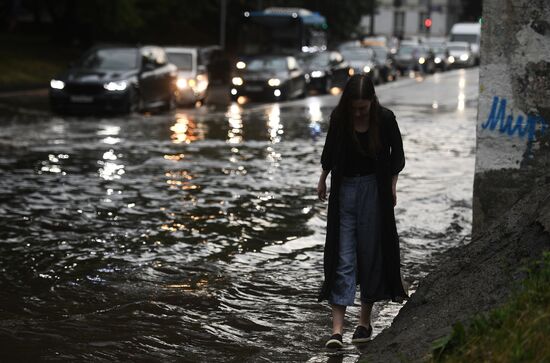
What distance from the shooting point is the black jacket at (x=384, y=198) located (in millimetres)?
6824

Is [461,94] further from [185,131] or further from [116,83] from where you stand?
[185,131]

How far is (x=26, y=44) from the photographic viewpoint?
55.3m

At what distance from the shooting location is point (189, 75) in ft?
109

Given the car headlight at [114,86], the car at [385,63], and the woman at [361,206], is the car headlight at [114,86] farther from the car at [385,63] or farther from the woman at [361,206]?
the car at [385,63]

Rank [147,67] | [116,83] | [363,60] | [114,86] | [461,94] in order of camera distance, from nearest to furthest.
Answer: [114,86], [116,83], [147,67], [461,94], [363,60]

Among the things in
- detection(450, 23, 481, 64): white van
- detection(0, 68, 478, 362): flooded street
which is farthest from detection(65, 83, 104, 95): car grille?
detection(450, 23, 481, 64): white van

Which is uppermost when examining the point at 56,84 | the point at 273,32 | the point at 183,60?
the point at 273,32

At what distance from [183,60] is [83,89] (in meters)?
8.15

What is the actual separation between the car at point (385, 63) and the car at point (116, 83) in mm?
21430

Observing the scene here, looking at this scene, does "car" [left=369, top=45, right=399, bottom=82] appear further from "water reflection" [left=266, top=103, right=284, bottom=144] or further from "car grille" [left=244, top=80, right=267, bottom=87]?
"water reflection" [left=266, top=103, right=284, bottom=144]

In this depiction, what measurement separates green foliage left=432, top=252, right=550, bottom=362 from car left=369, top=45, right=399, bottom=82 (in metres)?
45.2

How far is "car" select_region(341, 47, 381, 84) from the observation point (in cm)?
4712

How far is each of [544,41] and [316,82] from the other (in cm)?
3130

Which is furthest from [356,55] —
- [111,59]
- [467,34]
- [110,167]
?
[467,34]
